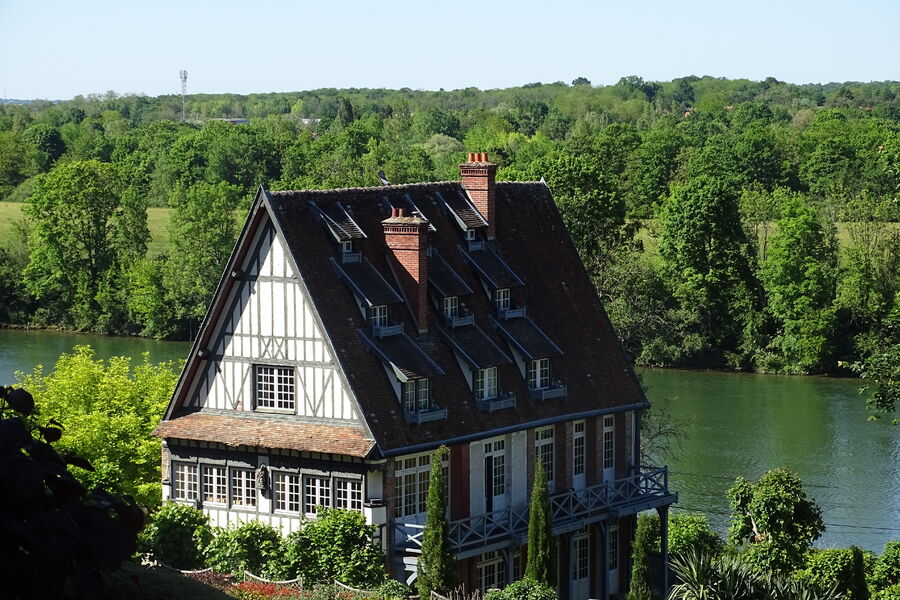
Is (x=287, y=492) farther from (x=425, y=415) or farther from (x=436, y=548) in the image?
(x=436, y=548)

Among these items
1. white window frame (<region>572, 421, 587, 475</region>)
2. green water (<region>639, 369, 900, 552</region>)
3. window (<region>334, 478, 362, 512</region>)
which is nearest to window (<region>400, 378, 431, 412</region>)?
window (<region>334, 478, 362, 512</region>)

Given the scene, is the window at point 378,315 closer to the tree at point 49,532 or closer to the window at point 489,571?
the window at point 489,571

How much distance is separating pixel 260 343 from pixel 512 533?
5.97 m

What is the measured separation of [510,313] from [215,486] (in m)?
7.15

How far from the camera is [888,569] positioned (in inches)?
1326

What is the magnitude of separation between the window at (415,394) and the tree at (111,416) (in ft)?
23.7

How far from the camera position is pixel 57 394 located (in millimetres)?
40125

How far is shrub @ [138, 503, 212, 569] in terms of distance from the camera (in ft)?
97.6

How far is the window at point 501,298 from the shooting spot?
3419 centimetres

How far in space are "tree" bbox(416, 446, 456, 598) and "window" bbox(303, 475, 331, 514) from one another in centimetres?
240

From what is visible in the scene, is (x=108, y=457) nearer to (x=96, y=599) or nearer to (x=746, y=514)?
(x=746, y=514)

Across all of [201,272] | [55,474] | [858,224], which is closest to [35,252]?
[201,272]

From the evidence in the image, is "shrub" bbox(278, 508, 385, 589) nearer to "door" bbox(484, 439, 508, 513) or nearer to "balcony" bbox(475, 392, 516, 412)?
"door" bbox(484, 439, 508, 513)

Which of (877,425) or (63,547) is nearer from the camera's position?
(63,547)
